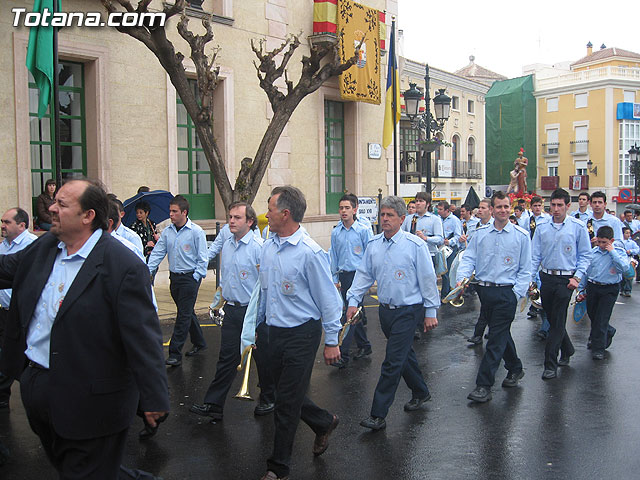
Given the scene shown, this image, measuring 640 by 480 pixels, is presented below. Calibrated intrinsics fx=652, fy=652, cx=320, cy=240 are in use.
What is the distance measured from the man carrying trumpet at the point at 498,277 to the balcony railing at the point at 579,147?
5288 centimetres

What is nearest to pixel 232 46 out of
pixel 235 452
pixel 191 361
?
pixel 191 361

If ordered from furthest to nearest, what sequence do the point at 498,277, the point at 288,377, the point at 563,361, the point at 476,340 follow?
the point at 476,340
the point at 563,361
the point at 498,277
the point at 288,377

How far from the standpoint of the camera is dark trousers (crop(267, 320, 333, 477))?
14.7ft

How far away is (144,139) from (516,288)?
405 inches

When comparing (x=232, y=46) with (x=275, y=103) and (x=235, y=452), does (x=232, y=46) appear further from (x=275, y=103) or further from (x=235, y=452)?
(x=235, y=452)

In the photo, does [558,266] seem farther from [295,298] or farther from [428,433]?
[295,298]

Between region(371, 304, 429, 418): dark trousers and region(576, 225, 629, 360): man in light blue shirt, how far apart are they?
3.49 m

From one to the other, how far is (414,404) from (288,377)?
2052 millimetres

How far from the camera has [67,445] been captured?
9.99 ft

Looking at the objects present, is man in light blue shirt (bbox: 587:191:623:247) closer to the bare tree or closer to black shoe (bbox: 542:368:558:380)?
black shoe (bbox: 542:368:558:380)

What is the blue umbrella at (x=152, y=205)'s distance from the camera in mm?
11633

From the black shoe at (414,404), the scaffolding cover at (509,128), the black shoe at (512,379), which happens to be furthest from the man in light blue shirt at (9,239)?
the scaffolding cover at (509,128)

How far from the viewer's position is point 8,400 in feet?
20.5

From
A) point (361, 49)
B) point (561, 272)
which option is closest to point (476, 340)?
point (561, 272)
